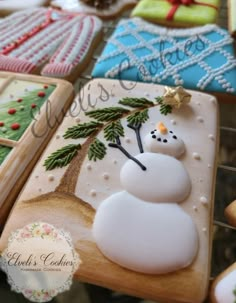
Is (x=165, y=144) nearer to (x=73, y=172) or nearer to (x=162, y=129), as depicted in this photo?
(x=162, y=129)

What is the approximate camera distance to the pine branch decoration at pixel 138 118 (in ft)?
2.83

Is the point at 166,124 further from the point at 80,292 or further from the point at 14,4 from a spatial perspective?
the point at 14,4

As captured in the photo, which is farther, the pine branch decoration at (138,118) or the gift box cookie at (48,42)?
the gift box cookie at (48,42)

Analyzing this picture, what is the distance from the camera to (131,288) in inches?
25.3

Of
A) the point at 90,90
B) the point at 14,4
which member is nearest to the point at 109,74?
the point at 90,90

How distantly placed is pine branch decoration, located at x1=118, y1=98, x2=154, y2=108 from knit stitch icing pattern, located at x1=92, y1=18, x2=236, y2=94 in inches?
5.8

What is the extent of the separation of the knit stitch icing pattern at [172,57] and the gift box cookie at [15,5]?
14.5 inches

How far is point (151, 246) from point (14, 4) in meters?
1.05

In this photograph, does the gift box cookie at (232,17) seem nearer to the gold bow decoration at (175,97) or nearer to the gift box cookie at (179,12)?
the gift box cookie at (179,12)

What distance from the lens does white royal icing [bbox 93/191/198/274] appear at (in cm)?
64

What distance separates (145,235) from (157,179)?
Answer: 4.3 inches

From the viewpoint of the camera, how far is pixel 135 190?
72 centimetres

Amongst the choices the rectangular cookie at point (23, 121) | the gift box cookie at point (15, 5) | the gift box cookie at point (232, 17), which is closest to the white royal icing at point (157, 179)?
the rectangular cookie at point (23, 121)

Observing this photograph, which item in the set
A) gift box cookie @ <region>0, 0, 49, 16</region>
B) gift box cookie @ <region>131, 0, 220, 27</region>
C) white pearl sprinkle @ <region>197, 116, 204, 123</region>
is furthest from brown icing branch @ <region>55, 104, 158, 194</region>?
gift box cookie @ <region>0, 0, 49, 16</region>
